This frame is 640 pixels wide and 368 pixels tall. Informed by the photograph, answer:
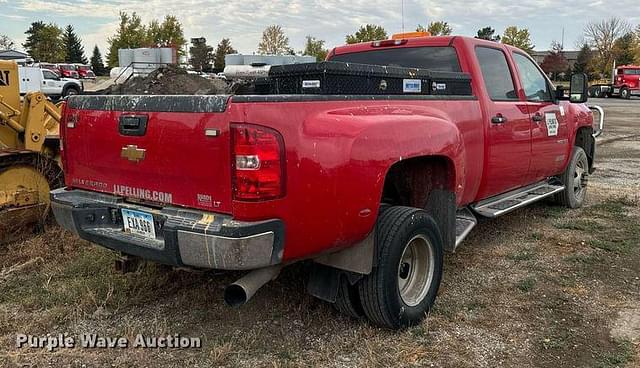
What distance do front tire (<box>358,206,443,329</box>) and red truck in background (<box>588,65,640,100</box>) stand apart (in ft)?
151

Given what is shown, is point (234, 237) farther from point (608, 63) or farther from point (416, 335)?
point (608, 63)

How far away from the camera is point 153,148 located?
310cm

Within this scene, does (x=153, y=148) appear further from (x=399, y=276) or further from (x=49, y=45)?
(x=49, y=45)

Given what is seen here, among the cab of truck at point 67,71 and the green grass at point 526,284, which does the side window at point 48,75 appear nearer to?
the cab of truck at point 67,71

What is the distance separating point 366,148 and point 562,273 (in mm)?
2556

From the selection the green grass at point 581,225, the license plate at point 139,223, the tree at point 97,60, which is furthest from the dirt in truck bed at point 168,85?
the tree at point 97,60

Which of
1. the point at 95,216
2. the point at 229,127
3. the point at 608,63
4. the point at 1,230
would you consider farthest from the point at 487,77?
the point at 608,63

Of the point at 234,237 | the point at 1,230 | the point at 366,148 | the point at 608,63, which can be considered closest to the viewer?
the point at 234,237

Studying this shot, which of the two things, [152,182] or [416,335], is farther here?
[416,335]

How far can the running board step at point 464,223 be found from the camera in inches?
171

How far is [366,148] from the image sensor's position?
309 centimetres

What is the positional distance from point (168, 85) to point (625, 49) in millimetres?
73764

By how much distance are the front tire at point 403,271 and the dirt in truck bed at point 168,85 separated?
221 cm

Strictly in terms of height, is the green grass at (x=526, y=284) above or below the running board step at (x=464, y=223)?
below
